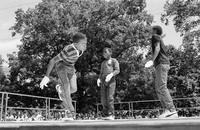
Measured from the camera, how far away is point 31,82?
1099 inches

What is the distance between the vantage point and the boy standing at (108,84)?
584cm

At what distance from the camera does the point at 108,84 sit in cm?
591

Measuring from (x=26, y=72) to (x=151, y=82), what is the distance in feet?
37.1

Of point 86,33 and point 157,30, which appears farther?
point 86,33

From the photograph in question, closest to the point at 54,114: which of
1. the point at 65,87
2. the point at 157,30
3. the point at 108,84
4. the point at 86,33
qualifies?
the point at 108,84

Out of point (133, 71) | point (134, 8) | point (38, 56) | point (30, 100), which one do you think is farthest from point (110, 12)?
point (30, 100)

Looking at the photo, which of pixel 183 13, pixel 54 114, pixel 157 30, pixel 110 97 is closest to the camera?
pixel 157 30

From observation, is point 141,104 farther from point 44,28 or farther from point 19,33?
point 19,33

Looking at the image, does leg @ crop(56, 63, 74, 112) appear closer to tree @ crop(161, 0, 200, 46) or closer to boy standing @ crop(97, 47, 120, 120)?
boy standing @ crop(97, 47, 120, 120)

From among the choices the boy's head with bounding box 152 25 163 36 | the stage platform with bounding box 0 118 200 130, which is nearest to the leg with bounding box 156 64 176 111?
the boy's head with bounding box 152 25 163 36

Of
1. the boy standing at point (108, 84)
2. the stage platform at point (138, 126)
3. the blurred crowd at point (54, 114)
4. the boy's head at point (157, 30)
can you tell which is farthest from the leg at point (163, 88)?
the blurred crowd at point (54, 114)

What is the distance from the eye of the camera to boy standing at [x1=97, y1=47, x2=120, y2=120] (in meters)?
5.84

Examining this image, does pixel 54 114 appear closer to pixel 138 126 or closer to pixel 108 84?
pixel 108 84

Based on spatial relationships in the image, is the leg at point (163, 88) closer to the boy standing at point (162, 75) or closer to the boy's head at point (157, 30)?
the boy standing at point (162, 75)
